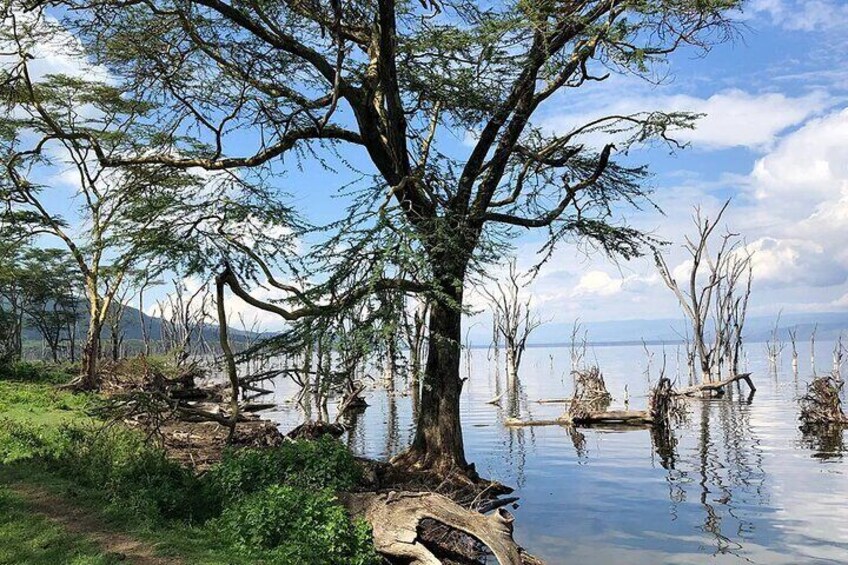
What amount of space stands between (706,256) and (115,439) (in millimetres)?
25741

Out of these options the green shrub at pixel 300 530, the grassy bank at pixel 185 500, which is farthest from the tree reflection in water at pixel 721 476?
the grassy bank at pixel 185 500

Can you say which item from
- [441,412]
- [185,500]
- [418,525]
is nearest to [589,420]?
[441,412]

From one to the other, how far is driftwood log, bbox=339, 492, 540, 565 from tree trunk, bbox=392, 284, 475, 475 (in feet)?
12.1

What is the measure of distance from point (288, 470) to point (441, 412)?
137 inches

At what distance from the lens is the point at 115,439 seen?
35.2 ft

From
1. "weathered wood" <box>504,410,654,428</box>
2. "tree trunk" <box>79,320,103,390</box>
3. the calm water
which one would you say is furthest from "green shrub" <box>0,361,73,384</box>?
"weathered wood" <box>504,410,654,428</box>

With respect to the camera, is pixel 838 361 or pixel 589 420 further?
pixel 838 361

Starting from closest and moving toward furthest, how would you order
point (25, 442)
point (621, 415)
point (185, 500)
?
1. point (185, 500)
2. point (25, 442)
3. point (621, 415)

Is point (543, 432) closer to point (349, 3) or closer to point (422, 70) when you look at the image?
point (422, 70)

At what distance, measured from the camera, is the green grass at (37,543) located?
19.8 feet

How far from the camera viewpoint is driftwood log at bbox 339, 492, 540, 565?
23.2 ft

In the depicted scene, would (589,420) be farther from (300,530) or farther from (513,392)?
(300,530)

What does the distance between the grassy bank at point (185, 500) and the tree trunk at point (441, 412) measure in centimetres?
225

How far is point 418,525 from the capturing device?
7.46 meters
